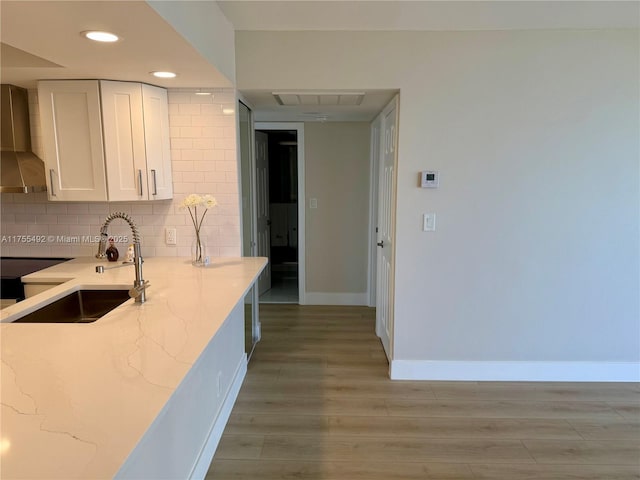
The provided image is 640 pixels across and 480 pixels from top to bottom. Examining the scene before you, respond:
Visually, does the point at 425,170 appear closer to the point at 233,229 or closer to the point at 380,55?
the point at 380,55

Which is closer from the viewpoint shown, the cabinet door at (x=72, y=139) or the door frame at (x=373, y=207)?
the cabinet door at (x=72, y=139)

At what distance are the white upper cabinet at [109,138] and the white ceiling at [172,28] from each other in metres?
0.10

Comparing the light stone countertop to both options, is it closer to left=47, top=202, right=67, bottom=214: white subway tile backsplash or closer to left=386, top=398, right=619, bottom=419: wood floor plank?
left=47, top=202, right=67, bottom=214: white subway tile backsplash

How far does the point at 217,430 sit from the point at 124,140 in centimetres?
188

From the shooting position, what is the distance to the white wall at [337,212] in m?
4.48

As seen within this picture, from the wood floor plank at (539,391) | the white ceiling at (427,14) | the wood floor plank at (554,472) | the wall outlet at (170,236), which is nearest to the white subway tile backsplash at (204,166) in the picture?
the wall outlet at (170,236)

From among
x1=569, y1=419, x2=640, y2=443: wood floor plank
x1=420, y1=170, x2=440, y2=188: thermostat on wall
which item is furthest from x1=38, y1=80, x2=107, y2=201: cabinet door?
x1=569, y1=419, x2=640, y2=443: wood floor plank

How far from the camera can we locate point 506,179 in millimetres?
2793

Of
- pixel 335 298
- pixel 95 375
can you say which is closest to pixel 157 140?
pixel 95 375

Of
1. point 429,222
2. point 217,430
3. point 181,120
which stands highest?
point 181,120

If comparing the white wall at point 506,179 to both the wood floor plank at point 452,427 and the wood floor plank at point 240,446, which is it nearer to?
the wood floor plank at point 452,427

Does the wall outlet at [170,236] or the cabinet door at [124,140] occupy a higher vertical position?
the cabinet door at [124,140]

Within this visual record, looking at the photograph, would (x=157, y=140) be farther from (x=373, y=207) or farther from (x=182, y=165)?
(x=373, y=207)

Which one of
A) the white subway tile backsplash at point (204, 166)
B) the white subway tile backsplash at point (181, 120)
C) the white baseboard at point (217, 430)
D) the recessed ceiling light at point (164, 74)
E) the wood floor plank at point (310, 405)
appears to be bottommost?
the wood floor plank at point (310, 405)
